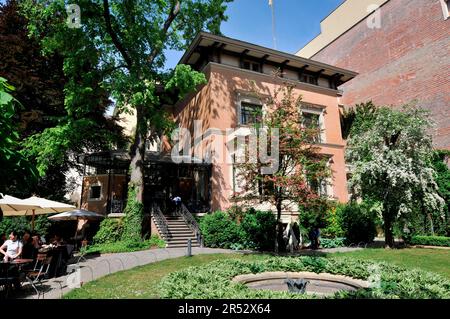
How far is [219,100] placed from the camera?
18.4 m

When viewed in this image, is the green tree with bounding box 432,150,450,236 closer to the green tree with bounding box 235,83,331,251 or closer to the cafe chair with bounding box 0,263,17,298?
the green tree with bounding box 235,83,331,251

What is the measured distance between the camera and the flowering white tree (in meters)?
14.8

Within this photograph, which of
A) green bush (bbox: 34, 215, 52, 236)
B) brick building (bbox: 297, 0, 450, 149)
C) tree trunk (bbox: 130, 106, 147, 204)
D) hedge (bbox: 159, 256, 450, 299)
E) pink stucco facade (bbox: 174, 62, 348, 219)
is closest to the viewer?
hedge (bbox: 159, 256, 450, 299)

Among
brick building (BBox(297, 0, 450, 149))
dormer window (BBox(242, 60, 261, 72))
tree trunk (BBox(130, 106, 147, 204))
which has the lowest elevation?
tree trunk (BBox(130, 106, 147, 204))

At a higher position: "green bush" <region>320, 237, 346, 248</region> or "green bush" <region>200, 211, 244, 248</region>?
"green bush" <region>200, 211, 244, 248</region>

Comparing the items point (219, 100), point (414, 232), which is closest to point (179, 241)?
point (219, 100)

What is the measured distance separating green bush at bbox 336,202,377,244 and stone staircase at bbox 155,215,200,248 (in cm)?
939

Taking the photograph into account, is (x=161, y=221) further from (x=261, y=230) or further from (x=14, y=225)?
(x=14, y=225)

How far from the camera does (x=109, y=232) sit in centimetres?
1558

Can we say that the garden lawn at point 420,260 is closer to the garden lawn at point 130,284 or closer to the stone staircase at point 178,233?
the garden lawn at point 130,284

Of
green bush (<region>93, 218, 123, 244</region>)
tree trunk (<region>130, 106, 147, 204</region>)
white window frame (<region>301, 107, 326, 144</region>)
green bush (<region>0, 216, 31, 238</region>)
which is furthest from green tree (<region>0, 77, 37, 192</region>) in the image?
white window frame (<region>301, 107, 326, 144</region>)

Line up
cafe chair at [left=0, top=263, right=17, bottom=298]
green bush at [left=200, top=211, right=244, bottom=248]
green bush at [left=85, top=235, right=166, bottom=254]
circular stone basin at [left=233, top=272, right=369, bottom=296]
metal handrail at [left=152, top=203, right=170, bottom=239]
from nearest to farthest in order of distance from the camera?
circular stone basin at [left=233, top=272, right=369, bottom=296] → cafe chair at [left=0, top=263, right=17, bottom=298] → green bush at [left=85, top=235, right=166, bottom=254] → green bush at [left=200, top=211, right=244, bottom=248] → metal handrail at [left=152, top=203, right=170, bottom=239]

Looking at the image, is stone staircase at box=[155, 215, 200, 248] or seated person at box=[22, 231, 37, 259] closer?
seated person at box=[22, 231, 37, 259]
